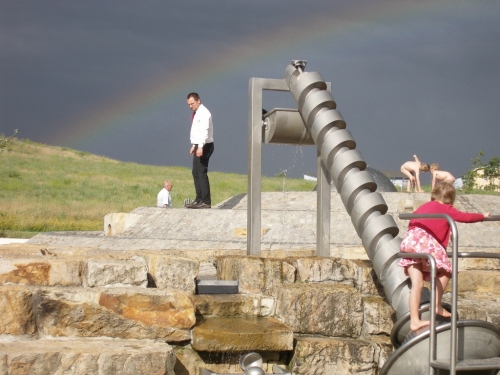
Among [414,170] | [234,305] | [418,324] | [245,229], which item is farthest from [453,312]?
[414,170]

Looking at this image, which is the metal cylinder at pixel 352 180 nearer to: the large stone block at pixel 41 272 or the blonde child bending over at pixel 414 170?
the large stone block at pixel 41 272

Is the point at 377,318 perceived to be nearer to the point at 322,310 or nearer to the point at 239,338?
the point at 322,310

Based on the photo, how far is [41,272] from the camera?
6348mm

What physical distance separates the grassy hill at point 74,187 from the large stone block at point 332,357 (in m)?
13.1

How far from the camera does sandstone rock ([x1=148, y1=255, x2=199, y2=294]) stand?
679cm

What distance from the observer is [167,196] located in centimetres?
1756

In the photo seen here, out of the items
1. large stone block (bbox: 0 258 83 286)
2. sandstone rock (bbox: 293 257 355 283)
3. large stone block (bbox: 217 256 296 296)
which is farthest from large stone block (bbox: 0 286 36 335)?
sandstone rock (bbox: 293 257 355 283)

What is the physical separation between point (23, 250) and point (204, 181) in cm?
609

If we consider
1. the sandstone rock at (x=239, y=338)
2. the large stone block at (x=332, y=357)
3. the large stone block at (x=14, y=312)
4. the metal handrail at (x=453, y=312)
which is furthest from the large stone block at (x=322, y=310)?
the large stone block at (x=14, y=312)

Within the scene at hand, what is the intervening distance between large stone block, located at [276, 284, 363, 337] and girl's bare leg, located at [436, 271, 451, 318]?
2.52 feet

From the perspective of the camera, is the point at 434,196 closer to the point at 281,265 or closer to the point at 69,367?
the point at 281,265

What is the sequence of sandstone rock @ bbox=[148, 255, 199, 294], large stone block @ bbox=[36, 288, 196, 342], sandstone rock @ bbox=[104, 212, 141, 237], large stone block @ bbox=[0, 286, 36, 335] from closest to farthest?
large stone block @ bbox=[0, 286, 36, 335] < large stone block @ bbox=[36, 288, 196, 342] < sandstone rock @ bbox=[148, 255, 199, 294] < sandstone rock @ bbox=[104, 212, 141, 237]

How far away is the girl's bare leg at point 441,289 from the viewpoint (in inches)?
236

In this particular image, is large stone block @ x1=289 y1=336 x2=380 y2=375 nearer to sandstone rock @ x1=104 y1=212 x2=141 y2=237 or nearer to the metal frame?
the metal frame
